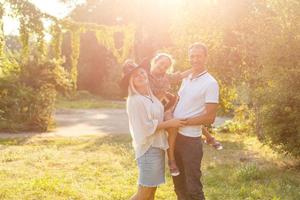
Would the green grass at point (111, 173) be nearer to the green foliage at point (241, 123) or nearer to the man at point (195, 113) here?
the man at point (195, 113)

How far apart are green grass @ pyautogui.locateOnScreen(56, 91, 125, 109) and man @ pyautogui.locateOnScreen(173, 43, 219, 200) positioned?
96.5 ft

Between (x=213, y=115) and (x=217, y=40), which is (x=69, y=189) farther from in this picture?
(x=217, y=40)

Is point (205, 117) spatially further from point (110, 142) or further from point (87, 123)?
point (87, 123)

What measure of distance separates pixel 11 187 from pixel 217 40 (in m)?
10.3

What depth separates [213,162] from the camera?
1291cm

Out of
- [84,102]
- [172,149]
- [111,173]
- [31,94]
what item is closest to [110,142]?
[31,94]

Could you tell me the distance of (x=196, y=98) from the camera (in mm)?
5613

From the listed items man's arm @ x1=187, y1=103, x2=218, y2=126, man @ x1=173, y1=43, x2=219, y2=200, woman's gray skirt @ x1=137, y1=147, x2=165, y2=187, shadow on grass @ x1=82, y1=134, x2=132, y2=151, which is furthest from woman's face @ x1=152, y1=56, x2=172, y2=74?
shadow on grass @ x1=82, y1=134, x2=132, y2=151

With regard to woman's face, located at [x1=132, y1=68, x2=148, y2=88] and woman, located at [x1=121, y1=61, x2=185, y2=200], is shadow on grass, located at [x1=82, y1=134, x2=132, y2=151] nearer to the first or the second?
woman, located at [x1=121, y1=61, x2=185, y2=200]

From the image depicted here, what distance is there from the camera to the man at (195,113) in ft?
18.2

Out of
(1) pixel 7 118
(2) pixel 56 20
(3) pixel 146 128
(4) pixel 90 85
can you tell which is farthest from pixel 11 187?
(4) pixel 90 85

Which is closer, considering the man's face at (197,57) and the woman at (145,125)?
the woman at (145,125)

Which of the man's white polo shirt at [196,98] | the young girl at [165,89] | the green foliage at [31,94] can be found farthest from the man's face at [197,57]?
the green foliage at [31,94]

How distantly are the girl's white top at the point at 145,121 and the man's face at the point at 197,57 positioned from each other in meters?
0.68
